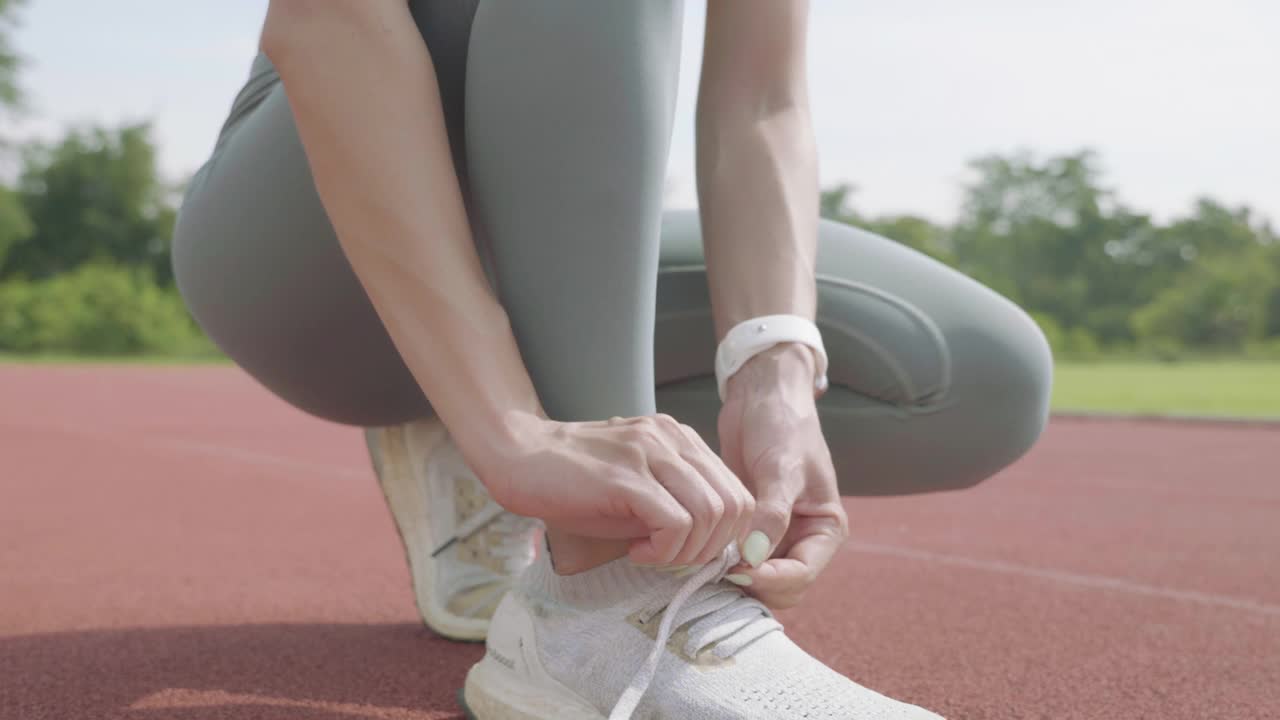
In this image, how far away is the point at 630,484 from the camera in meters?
0.78

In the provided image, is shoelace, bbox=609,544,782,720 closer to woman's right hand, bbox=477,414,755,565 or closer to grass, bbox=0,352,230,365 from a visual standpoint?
woman's right hand, bbox=477,414,755,565

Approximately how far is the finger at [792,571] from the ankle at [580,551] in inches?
3.8

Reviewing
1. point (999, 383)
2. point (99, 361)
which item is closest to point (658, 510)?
point (999, 383)

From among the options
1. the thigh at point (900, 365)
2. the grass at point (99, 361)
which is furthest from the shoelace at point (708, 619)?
the grass at point (99, 361)

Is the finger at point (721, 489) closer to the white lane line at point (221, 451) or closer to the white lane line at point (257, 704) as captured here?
the white lane line at point (257, 704)

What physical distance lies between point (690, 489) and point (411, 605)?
1.12 metres

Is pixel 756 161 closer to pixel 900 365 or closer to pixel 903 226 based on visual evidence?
pixel 900 365

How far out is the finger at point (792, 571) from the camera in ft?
3.03

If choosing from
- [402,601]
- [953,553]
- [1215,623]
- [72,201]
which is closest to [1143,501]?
[953,553]

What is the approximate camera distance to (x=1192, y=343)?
33.6 meters

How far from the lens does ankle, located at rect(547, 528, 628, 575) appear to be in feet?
3.04

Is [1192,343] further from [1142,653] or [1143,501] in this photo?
[1142,653]

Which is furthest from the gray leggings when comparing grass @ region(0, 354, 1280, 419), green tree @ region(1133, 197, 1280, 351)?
green tree @ region(1133, 197, 1280, 351)

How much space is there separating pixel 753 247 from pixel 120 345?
27888mm
